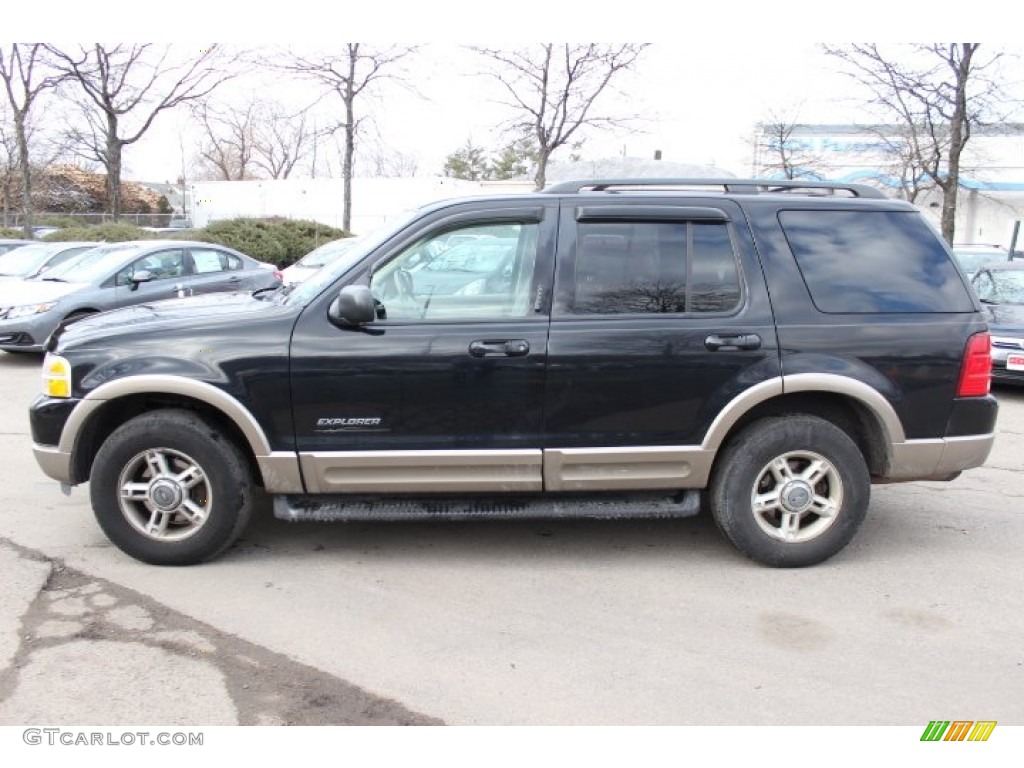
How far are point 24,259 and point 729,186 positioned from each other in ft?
41.3

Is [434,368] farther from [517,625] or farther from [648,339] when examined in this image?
[517,625]

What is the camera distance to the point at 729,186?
4598 mm

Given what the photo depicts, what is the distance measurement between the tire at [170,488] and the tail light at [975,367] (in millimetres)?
3730

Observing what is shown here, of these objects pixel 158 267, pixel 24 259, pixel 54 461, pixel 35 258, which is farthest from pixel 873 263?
pixel 24 259

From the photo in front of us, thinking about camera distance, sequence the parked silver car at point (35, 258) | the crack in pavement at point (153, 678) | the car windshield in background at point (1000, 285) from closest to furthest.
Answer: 1. the crack in pavement at point (153, 678)
2. the car windshield in background at point (1000, 285)
3. the parked silver car at point (35, 258)

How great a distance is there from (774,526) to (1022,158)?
42.1 meters

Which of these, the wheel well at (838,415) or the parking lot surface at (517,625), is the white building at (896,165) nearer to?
the wheel well at (838,415)

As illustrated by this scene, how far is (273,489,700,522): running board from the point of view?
14.0 feet

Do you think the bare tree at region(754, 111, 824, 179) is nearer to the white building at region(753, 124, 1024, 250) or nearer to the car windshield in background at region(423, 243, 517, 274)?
the white building at region(753, 124, 1024, 250)

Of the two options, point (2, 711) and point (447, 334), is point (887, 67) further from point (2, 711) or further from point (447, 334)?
point (2, 711)

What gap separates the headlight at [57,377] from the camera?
4.21m

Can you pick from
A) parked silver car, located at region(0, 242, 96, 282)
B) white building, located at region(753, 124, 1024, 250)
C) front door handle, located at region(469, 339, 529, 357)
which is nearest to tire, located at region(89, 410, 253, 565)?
front door handle, located at region(469, 339, 529, 357)

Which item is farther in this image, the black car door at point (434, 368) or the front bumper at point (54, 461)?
the front bumper at point (54, 461)

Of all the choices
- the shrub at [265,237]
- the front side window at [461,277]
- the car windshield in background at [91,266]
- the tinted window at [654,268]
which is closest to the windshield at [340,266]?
the front side window at [461,277]
